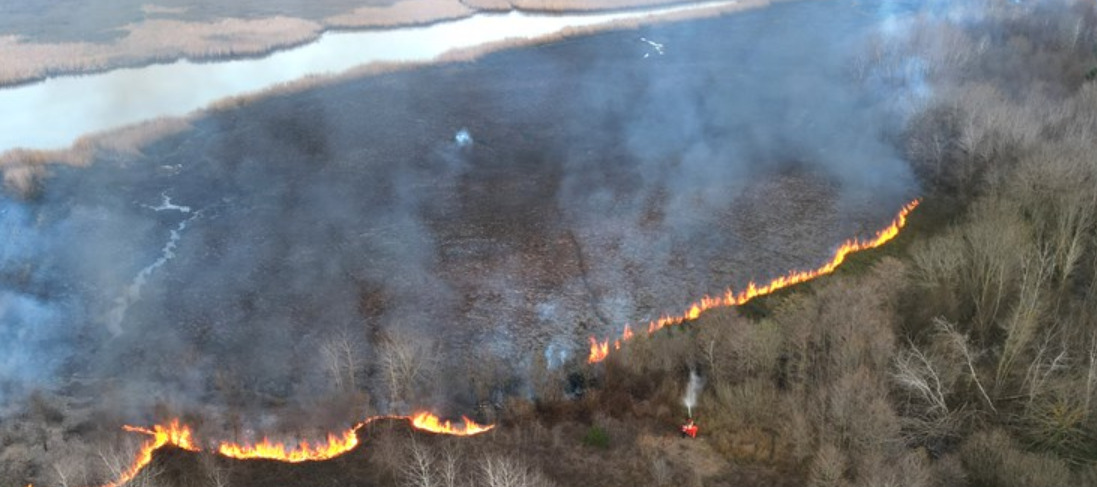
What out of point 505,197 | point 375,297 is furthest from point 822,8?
point 375,297

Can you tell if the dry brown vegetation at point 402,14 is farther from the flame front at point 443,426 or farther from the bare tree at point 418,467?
the bare tree at point 418,467

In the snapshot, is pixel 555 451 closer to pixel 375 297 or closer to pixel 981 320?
pixel 375 297

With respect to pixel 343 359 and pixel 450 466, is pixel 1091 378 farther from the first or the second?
pixel 343 359

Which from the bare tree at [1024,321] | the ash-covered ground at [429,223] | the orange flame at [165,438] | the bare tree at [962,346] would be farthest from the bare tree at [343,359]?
the bare tree at [1024,321]

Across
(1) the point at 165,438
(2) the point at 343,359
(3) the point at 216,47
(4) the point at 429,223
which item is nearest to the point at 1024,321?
(2) the point at 343,359

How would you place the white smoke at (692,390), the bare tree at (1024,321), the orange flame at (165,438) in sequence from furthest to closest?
the white smoke at (692,390) → the orange flame at (165,438) → the bare tree at (1024,321)

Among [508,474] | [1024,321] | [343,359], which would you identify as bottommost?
[343,359]
